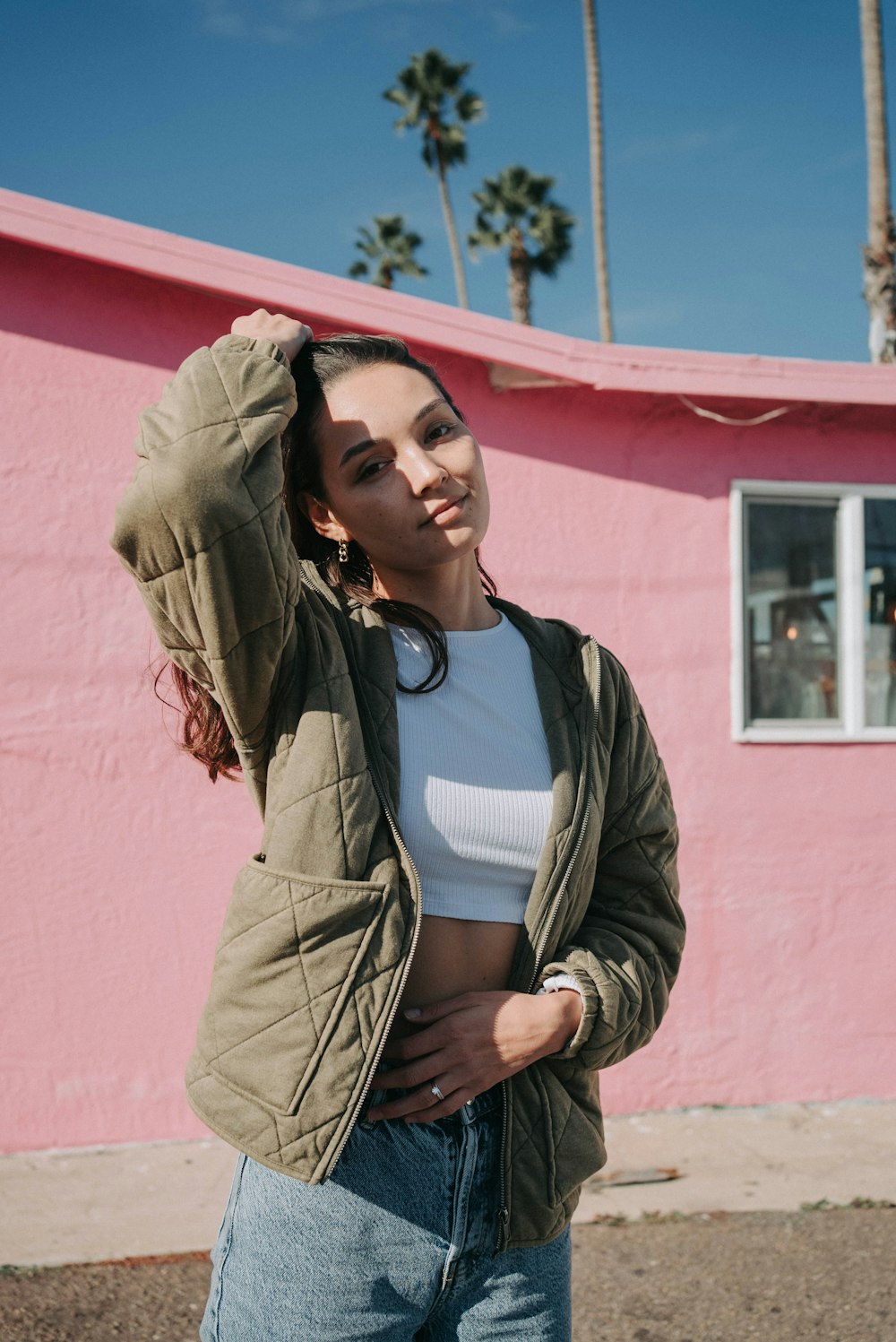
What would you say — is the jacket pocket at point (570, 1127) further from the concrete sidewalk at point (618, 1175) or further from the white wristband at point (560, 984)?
the concrete sidewalk at point (618, 1175)

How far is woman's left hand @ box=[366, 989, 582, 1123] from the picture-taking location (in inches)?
54.9

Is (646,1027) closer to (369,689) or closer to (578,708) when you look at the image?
(578,708)

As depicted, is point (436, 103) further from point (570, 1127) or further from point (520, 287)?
point (570, 1127)

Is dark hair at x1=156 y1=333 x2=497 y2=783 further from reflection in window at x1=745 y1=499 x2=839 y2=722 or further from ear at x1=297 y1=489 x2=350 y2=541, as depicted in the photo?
reflection in window at x1=745 y1=499 x2=839 y2=722

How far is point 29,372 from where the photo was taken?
14.8 feet

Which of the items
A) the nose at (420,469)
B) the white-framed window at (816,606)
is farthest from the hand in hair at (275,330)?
the white-framed window at (816,606)

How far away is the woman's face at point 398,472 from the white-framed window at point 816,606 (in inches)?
144

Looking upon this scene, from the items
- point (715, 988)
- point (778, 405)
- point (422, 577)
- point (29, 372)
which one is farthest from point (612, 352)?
point (422, 577)

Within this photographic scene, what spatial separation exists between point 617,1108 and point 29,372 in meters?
4.14

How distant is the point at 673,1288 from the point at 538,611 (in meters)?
2.75

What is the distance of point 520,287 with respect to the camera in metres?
23.5

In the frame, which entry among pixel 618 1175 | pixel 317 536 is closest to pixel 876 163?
pixel 618 1175

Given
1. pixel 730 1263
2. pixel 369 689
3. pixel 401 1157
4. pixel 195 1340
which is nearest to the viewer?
pixel 401 1157

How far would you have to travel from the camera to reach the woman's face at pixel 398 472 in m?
1.62
